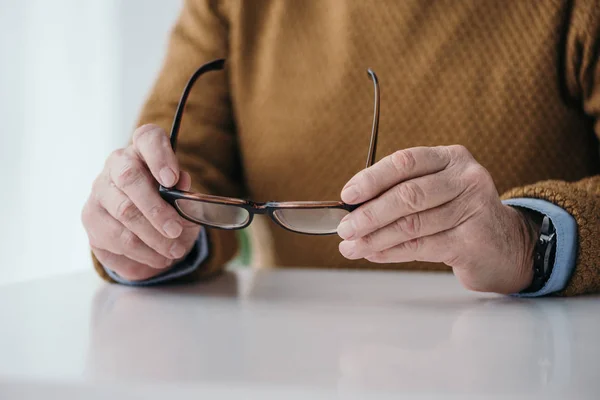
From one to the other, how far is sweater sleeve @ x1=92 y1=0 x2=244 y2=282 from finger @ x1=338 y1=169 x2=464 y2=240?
429mm

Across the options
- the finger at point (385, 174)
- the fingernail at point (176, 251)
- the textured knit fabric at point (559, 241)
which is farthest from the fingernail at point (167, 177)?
the textured knit fabric at point (559, 241)

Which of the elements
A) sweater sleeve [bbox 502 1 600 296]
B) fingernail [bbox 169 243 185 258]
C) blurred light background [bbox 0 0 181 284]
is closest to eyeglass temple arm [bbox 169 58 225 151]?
fingernail [bbox 169 243 185 258]

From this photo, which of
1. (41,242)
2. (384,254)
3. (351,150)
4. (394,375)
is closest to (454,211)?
(384,254)

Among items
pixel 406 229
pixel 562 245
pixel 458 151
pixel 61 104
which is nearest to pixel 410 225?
pixel 406 229

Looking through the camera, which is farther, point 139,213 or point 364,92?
point 364,92

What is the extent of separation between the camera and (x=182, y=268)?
917mm

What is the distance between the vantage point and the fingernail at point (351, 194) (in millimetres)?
670

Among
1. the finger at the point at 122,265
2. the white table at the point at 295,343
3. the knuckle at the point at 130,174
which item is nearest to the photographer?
the white table at the point at 295,343

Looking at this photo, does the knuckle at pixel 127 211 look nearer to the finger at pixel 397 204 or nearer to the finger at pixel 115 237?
the finger at pixel 115 237

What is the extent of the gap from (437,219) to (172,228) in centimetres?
33

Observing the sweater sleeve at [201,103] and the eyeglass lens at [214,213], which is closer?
the eyeglass lens at [214,213]

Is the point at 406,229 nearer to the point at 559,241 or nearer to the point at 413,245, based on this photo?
the point at 413,245

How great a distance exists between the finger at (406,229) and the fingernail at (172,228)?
22 centimetres

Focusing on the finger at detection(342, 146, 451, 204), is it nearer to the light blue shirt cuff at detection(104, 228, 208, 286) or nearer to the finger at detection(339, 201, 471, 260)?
the finger at detection(339, 201, 471, 260)
